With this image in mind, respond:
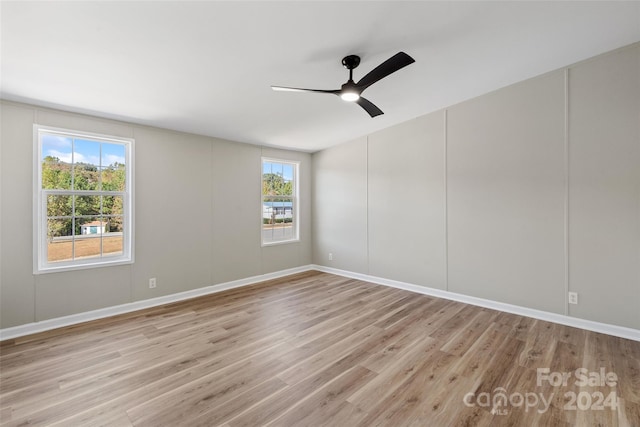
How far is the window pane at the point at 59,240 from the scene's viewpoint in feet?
10.6

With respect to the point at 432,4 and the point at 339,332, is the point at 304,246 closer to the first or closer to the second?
the point at 339,332

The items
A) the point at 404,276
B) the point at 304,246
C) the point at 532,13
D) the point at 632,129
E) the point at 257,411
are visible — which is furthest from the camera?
the point at 304,246

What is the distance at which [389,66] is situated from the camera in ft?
7.62

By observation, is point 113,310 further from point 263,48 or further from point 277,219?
point 263,48

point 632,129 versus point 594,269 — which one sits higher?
point 632,129

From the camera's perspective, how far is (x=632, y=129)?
296cm

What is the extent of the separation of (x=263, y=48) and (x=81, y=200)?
293 centimetres

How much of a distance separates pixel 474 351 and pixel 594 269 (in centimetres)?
183

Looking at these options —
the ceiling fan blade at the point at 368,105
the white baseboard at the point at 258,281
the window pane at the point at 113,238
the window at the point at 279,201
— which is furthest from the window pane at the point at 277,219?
the ceiling fan blade at the point at 368,105

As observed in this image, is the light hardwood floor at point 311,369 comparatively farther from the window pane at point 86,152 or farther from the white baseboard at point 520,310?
the window pane at point 86,152

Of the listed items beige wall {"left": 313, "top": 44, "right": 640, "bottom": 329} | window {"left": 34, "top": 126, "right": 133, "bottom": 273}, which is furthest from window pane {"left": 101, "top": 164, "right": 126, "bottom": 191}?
beige wall {"left": 313, "top": 44, "right": 640, "bottom": 329}

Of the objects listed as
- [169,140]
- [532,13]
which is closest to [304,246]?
[169,140]

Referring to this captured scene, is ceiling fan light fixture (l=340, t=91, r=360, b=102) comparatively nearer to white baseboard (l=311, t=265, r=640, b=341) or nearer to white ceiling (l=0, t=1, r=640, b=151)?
white ceiling (l=0, t=1, r=640, b=151)

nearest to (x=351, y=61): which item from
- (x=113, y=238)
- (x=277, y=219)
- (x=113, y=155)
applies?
(x=113, y=155)
